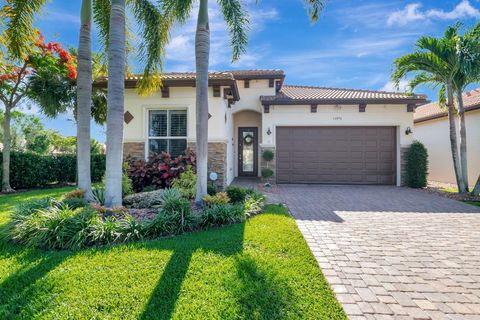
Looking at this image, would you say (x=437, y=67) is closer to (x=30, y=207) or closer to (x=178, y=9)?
(x=178, y=9)

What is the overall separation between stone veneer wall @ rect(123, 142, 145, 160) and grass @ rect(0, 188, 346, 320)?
551 centimetres

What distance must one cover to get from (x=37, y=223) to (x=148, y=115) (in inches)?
240

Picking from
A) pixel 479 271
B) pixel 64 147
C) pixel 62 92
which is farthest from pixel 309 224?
pixel 64 147

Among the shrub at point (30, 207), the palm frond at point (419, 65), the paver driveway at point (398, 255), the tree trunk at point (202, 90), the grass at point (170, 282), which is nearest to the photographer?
the grass at point (170, 282)

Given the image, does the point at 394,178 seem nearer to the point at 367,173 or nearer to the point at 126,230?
the point at 367,173

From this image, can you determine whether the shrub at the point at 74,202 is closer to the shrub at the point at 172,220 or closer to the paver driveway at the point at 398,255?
the shrub at the point at 172,220

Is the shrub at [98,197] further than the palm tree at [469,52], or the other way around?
the palm tree at [469,52]

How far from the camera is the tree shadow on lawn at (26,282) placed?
8.11 feet

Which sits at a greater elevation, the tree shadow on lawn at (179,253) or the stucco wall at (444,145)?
the stucco wall at (444,145)

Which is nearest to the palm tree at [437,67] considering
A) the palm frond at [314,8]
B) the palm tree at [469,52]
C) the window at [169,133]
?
the palm tree at [469,52]

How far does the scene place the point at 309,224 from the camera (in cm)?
542

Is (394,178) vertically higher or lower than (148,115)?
lower

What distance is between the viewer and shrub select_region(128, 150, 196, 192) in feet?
27.1

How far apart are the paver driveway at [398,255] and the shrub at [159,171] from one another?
387 centimetres
